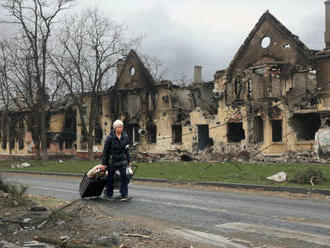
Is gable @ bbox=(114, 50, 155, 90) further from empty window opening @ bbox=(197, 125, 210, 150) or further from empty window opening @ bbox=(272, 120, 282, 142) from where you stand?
empty window opening @ bbox=(272, 120, 282, 142)

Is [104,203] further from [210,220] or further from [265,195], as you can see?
[265,195]

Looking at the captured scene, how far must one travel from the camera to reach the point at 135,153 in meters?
38.3

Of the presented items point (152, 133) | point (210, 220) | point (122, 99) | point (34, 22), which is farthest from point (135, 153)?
point (210, 220)

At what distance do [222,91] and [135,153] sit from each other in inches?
366

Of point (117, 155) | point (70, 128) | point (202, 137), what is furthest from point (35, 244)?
point (70, 128)

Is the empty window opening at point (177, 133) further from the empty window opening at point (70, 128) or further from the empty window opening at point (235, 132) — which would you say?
the empty window opening at point (70, 128)

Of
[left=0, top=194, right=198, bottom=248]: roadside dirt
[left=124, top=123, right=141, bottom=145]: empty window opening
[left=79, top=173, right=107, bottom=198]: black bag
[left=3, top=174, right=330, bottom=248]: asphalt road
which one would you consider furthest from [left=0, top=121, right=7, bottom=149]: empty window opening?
[left=0, top=194, right=198, bottom=248]: roadside dirt

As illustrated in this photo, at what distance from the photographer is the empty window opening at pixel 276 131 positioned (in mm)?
30875

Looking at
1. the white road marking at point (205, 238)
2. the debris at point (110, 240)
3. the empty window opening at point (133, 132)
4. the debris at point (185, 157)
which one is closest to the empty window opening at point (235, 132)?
the debris at point (185, 157)

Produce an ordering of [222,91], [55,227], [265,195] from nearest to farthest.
Answer: [55,227]
[265,195]
[222,91]

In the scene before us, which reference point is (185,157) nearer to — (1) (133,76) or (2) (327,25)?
(1) (133,76)

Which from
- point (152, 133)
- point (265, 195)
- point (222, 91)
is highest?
point (222, 91)

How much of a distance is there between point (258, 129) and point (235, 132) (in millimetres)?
2223

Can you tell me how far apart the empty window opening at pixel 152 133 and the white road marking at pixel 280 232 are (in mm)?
31443
